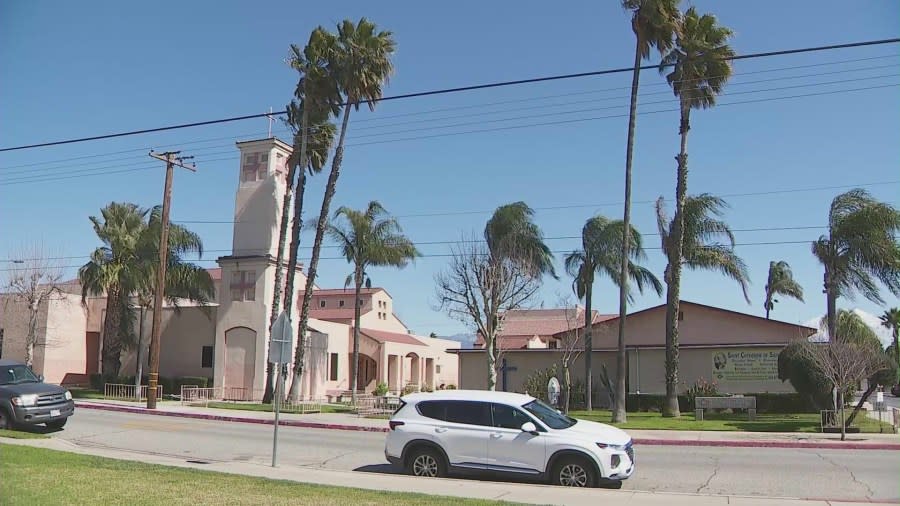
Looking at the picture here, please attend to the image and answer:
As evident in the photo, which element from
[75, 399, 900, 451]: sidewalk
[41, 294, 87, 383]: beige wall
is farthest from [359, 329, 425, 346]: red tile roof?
[75, 399, 900, 451]: sidewalk

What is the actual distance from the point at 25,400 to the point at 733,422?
2255 cm

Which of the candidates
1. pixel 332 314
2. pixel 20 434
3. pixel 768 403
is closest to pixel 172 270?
pixel 332 314

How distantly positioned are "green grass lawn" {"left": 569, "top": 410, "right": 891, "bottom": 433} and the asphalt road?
5387 millimetres

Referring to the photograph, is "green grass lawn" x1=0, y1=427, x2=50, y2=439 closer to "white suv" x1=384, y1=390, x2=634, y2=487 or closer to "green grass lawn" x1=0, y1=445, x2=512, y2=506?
"green grass lawn" x1=0, y1=445, x2=512, y2=506

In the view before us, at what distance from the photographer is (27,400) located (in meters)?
18.9

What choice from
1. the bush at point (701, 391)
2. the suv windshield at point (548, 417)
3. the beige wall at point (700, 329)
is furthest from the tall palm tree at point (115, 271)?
the suv windshield at point (548, 417)

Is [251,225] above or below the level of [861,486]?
above

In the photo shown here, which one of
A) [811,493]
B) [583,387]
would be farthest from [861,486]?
[583,387]

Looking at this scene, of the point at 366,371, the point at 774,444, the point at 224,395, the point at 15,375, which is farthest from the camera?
the point at 366,371

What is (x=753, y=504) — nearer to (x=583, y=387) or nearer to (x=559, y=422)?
(x=559, y=422)

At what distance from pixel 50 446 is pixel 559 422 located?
11017 millimetres

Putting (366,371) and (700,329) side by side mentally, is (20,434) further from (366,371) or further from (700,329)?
(366,371)

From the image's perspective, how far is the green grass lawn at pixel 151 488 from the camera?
9.48m

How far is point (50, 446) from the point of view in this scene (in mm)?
16516
